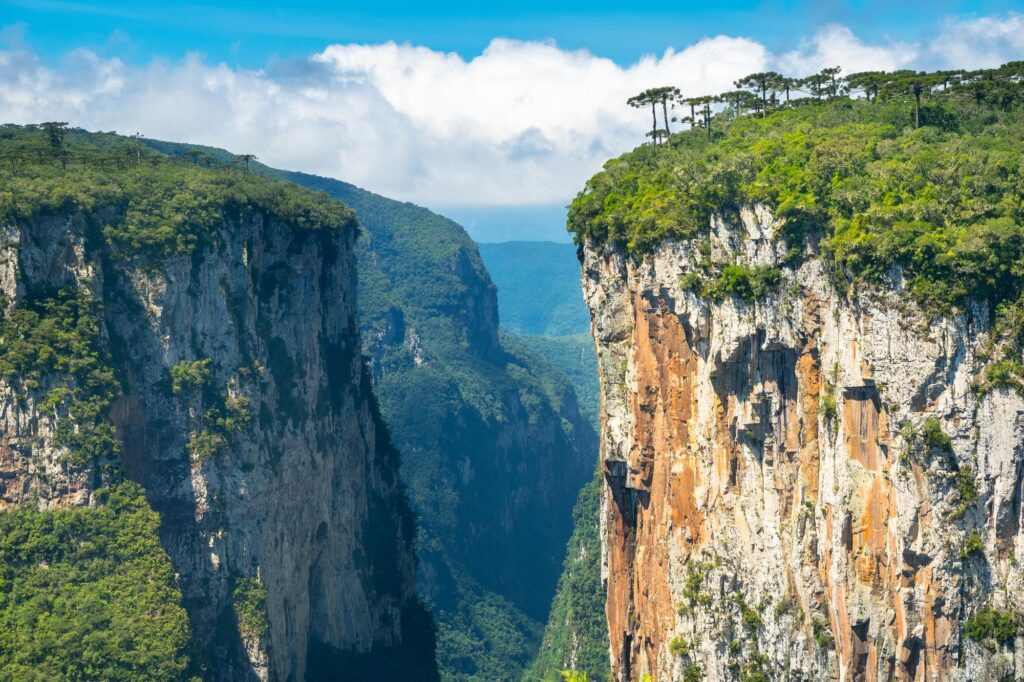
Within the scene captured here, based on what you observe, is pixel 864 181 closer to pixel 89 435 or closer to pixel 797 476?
pixel 797 476

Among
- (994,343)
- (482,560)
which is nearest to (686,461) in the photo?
(994,343)

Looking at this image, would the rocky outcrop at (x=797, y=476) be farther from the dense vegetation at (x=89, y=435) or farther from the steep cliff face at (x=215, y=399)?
the dense vegetation at (x=89, y=435)

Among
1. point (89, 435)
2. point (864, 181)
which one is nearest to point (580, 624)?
point (89, 435)

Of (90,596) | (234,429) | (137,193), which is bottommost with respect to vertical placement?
(90,596)

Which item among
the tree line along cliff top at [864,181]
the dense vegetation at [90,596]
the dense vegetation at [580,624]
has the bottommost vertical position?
the dense vegetation at [580,624]

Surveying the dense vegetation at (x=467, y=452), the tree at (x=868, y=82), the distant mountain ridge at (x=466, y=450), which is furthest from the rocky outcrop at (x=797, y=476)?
the distant mountain ridge at (x=466, y=450)

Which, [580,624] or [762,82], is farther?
[580,624]
